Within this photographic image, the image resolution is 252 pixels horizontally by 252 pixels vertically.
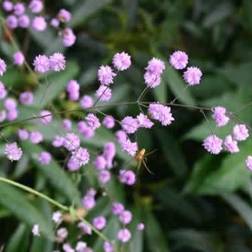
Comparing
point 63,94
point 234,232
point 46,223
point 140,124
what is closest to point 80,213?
point 46,223

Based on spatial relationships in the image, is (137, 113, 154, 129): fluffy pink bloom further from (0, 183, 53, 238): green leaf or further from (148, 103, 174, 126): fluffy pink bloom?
(0, 183, 53, 238): green leaf

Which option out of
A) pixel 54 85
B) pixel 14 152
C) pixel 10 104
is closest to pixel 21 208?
pixel 10 104

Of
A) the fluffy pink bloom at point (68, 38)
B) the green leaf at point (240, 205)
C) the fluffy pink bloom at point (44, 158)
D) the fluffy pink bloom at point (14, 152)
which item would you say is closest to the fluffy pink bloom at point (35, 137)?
the fluffy pink bloom at point (44, 158)

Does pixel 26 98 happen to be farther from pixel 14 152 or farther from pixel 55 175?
pixel 14 152

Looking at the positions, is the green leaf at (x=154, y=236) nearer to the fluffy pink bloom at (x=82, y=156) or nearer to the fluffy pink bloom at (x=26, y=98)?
the fluffy pink bloom at (x=26, y=98)

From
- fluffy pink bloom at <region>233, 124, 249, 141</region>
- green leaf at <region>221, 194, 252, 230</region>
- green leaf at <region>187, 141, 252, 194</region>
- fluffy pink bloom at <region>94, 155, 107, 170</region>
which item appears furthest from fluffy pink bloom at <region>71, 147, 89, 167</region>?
green leaf at <region>221, 194, 252, 230</region>

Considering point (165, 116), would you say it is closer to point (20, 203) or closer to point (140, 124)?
point (140, 124)
